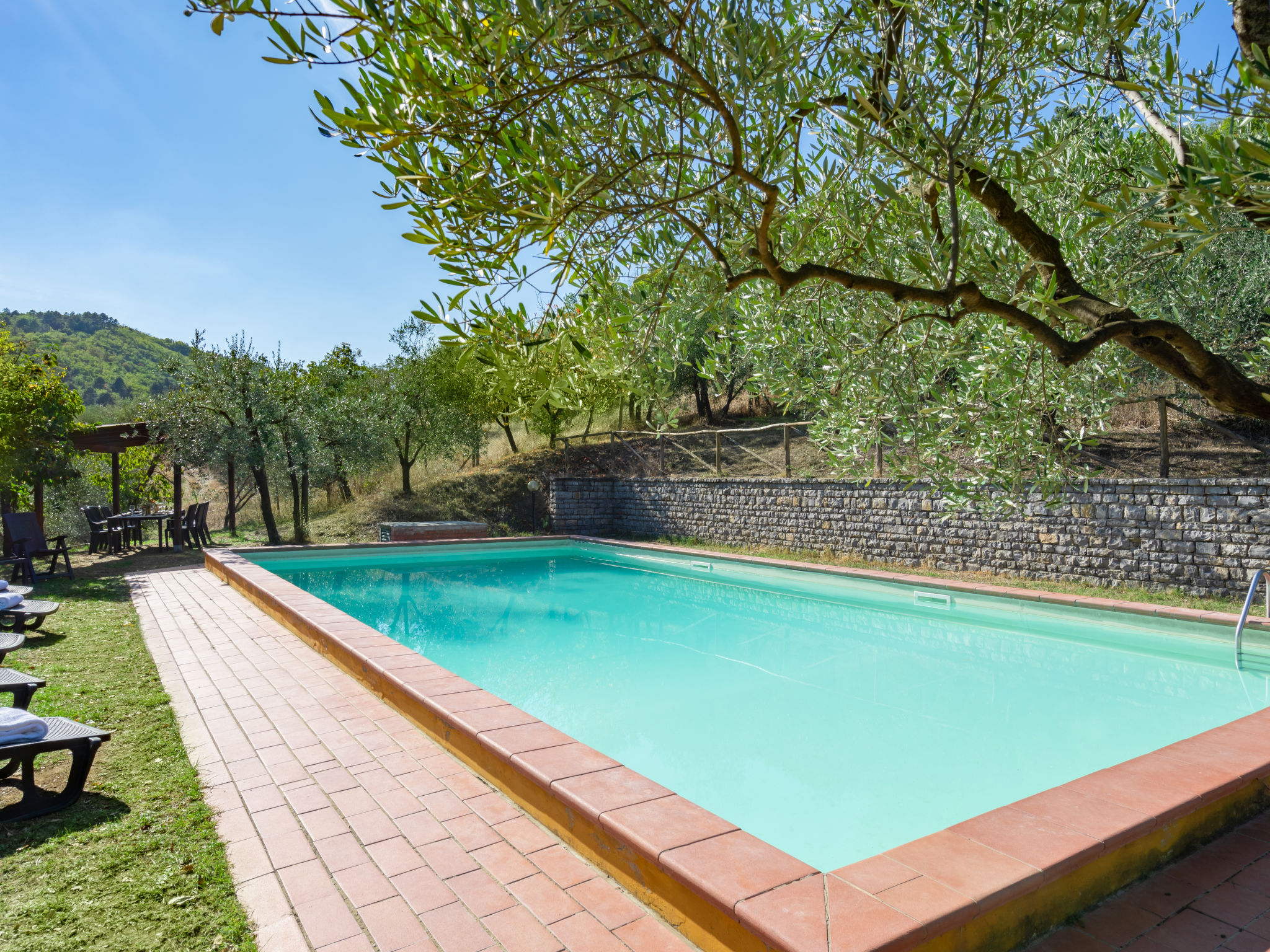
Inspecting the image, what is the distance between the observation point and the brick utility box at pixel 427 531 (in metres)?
15.5

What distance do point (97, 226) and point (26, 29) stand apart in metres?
11.9

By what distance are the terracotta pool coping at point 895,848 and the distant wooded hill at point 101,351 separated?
130ft

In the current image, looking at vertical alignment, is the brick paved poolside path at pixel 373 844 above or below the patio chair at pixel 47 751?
below

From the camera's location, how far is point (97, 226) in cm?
1739

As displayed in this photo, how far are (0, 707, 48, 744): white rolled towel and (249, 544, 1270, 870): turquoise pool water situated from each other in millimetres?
3064

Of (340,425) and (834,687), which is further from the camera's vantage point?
(340,425)

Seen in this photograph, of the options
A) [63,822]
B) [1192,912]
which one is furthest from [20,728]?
[1192,912]

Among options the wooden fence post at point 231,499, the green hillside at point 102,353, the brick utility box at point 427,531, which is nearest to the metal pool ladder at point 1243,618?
the brick utility box at point 427,531

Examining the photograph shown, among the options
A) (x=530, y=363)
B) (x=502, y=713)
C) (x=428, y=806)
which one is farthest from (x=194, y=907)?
(x=530, y=363)

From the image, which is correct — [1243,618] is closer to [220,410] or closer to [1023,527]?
[1023,527]

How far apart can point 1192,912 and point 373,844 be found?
2.85 meters

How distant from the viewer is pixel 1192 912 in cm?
233

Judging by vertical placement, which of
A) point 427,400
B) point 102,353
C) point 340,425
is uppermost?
point 102,353

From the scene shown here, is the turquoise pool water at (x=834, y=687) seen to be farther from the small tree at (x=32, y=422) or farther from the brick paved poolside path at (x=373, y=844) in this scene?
the small tree at (x=32, y=422)
